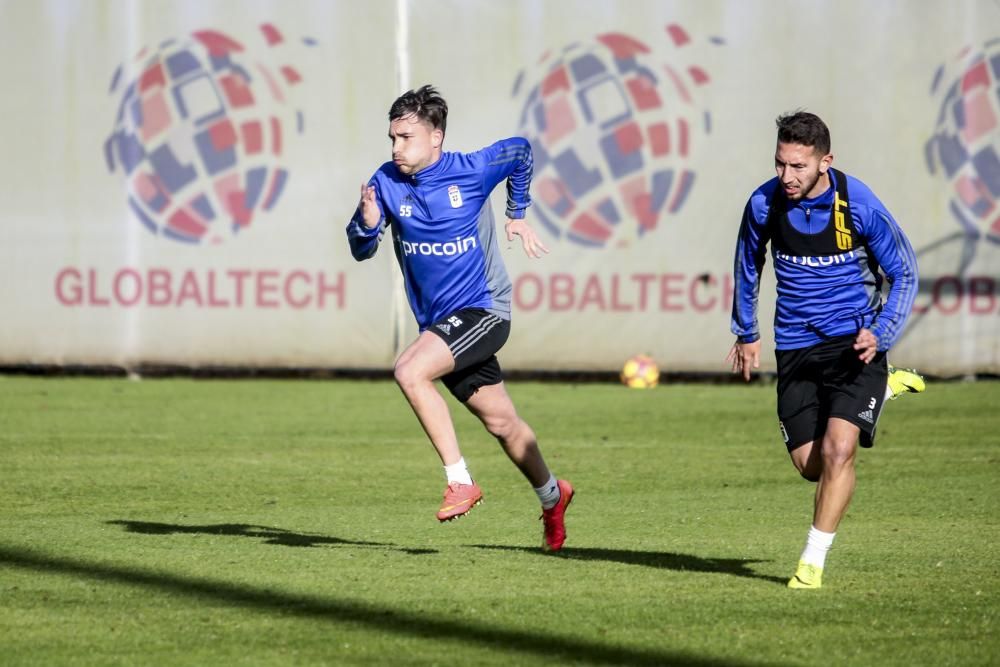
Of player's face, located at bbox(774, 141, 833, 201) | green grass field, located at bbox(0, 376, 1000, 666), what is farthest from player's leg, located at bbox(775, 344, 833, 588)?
player's face, located at bbox(774, 141, 833, 201)

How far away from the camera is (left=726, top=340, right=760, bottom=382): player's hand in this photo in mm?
7070

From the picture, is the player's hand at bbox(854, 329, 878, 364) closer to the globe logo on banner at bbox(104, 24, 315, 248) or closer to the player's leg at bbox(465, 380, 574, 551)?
the player's leg at bbox(465, 380, 574, 551)

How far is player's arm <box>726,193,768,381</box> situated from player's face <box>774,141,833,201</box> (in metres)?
0.27

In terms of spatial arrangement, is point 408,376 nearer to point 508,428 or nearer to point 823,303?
point 508,428

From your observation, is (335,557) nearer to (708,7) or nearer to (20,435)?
(20,435)

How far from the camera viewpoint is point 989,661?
5.43 metres

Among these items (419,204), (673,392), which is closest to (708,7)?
(673,392)

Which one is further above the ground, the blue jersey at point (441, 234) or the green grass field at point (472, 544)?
the blue jersey at point (441, 234)

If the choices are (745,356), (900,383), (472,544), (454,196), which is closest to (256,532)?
(472,544)

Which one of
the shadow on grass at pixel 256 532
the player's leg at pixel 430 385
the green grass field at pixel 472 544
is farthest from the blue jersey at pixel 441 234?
the green grass field at pixel 472 544

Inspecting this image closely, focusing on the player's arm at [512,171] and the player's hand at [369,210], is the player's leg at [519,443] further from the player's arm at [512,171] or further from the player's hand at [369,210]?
the player's hand at [369,210]

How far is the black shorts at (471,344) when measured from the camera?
7.53 meters

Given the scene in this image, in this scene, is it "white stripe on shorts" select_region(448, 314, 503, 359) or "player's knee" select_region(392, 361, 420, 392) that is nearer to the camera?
"player's knee" select_region(392, 361, 420, 392)

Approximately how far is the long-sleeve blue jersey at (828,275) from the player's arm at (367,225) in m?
1.70
